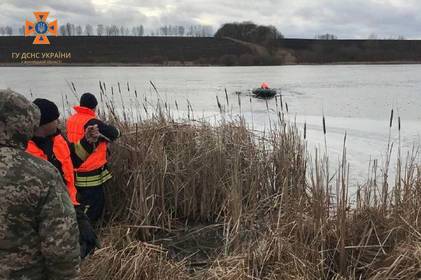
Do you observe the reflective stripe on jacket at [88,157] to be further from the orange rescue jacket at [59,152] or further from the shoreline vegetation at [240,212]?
the orange rescue jacket at [59,152]

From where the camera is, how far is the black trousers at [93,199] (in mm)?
4621

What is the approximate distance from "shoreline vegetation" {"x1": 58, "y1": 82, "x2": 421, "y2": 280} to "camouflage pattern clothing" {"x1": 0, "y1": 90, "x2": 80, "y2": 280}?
Result: 1.86m

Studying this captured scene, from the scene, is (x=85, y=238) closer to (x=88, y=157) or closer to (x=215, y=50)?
(x=88, y=157)

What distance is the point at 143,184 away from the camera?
478cm

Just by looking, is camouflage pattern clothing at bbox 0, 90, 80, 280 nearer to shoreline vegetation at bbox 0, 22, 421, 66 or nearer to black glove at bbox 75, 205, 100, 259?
black glove at bbox 75, 205, 100, 259

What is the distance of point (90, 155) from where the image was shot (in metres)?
4.52

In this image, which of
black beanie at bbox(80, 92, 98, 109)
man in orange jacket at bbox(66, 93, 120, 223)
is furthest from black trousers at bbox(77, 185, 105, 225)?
black beanie at bbox(80, 92, 98, 109)

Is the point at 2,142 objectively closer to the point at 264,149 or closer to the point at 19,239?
the point at 19,239

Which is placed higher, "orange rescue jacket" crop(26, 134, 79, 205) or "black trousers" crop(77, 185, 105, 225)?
"orange rescue jacket" crop(26, 134, 79, 205)

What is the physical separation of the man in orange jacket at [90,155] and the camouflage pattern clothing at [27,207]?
2428mm

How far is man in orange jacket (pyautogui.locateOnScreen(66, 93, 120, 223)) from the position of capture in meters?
4.46

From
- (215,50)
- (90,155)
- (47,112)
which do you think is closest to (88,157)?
(90,155)

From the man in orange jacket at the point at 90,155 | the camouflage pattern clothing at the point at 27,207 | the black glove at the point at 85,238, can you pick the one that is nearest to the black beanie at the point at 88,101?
the man in orange jacket at the point at 90,155

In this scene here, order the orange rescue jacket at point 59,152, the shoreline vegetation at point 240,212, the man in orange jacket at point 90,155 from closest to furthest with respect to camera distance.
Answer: the orange rescue jacket at point 59,152 → the shoreline vegetation at point 240,212 → the man in orange jacket at point 90,155
